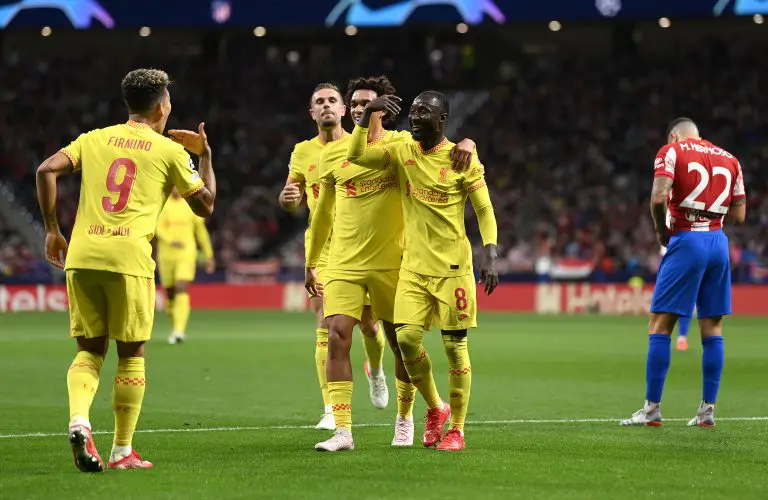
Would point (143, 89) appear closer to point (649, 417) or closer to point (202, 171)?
point (202, 171)

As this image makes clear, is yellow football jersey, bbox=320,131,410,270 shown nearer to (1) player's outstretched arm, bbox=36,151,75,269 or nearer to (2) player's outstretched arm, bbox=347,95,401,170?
(2) player's outstretched arm, bbox=347,95,401,170

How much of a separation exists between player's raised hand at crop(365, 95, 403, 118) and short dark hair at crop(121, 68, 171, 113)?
1325 mm

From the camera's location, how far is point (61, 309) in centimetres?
2983

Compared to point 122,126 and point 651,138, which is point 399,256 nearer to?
point 122,126

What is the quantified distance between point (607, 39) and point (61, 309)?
1851 centimetres

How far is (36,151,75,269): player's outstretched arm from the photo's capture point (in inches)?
283

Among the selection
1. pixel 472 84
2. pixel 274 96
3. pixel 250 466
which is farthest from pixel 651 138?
pixel 250 466

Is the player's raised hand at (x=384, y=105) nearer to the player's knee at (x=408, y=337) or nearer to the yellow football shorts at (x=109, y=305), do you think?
the player's knee at (x=408, y=337)

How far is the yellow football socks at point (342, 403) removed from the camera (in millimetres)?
8250

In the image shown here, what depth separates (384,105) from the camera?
8086 mm

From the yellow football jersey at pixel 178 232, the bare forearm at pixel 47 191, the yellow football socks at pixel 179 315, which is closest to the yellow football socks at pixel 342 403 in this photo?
the bare forearm at pixel 47 191

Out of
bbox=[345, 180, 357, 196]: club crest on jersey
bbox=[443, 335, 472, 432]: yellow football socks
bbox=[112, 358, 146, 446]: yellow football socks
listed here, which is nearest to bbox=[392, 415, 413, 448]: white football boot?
bbox=[443, 335, 472, 432]: yellow football socks

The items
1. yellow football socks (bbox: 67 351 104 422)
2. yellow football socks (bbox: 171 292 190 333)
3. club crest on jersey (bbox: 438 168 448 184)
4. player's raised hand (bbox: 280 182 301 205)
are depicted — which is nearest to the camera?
yellow football socks (bbox: 67 351 104 422)

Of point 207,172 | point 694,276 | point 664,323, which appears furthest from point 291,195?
point 694,276
